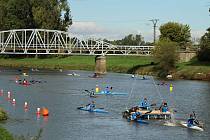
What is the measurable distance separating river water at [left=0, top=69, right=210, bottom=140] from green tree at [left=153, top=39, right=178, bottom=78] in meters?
26.9

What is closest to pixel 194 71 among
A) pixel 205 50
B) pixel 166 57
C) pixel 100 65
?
pixel 166 57

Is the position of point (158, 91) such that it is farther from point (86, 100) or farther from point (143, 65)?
Result: point (143, 65)

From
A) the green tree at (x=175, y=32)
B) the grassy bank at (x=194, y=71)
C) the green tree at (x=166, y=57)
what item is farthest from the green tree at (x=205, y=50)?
the green tree at (x=175, y=32)

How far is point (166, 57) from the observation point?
14712 centimetres


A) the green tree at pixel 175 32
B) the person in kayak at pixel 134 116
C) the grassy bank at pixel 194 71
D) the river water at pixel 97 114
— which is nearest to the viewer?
the river water at pixel 97 114

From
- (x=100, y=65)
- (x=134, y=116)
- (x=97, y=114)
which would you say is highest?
(x=100, y=65)

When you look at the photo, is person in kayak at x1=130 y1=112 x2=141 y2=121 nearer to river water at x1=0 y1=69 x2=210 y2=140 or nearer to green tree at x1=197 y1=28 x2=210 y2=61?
river water at x1=0 y1=69 x2=210 y2=140

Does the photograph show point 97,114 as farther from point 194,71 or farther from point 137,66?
point 137,66

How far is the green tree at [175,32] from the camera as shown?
18288 cm

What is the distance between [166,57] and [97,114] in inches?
3073

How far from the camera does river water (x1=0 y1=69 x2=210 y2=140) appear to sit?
57250mm

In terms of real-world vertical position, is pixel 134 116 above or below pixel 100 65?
below

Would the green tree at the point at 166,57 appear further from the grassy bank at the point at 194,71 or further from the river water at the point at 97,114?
the river water at the point at 97,114

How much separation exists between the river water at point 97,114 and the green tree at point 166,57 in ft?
88.4
